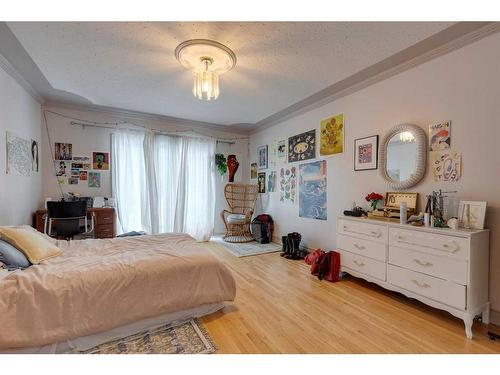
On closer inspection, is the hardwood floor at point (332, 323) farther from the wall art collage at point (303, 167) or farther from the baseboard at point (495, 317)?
Answer: the wall art collage at point (303, 167)

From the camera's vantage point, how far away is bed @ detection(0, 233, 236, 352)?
145 centimetres

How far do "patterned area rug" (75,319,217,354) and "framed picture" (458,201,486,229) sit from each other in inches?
92.1

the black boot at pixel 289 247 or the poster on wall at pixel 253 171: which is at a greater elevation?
the poster on wall at pixel 253 171

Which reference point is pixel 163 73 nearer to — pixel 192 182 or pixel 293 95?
pixel 293 95

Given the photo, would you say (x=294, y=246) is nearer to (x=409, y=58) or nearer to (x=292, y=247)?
(x=292, y=247)

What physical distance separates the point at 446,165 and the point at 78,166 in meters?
5.25

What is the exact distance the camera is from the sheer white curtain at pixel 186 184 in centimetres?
475

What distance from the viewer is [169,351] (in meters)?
1.63

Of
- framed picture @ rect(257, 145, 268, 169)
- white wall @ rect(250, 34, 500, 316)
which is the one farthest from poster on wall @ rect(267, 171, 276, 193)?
white wall @ rect(250, 34, 500, 316)

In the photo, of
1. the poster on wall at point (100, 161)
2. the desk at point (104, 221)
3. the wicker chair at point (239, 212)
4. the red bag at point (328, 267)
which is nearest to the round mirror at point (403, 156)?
the red bag at point (328, 267)

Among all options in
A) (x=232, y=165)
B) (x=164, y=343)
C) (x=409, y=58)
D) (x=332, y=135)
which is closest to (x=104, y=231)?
(x=164, y=343)

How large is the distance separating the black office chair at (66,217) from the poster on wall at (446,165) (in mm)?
4341

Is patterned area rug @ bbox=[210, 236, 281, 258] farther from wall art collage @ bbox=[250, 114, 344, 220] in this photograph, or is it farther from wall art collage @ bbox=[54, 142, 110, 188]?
wall art collage @ bbox=[54, 142, 110, 188]

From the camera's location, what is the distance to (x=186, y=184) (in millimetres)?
4965
